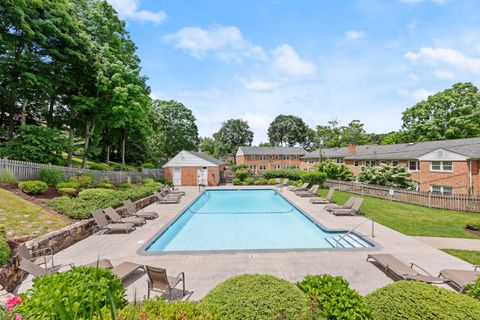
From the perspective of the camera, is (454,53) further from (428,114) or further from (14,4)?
(14,4)

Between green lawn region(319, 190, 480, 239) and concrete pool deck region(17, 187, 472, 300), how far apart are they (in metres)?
1.68

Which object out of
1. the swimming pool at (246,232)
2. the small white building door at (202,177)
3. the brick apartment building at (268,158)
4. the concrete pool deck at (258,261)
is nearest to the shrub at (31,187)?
the concrete pool deck at (258,261)

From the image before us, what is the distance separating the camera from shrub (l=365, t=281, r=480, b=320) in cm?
281

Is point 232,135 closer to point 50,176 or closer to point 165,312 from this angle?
point 50,176

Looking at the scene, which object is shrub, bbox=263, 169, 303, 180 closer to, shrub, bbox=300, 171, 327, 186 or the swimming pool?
shrub, bbox=300, 171, 327, 186

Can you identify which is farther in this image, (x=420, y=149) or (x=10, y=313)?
(x=420, y=149)

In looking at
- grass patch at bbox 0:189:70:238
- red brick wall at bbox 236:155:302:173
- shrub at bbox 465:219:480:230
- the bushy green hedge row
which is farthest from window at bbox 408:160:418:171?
grass patch at bbox 0:189:70:238

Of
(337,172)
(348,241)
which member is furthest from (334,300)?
(337,172)

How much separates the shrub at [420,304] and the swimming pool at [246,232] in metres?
5.01

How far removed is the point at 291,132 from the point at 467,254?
221 ft

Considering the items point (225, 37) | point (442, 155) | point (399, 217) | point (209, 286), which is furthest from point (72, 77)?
point (442, 155)

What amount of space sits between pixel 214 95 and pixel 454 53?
23.2 metres

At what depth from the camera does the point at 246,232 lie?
11.0 metres

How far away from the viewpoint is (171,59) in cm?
1672
